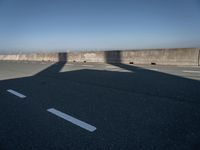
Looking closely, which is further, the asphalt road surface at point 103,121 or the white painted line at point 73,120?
the white painted line at point 73,120

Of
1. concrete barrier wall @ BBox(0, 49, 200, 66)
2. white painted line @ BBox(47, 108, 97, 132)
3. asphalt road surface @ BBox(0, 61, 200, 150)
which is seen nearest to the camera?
asphalt road surface @ BBox(0, 61, 200, 150)

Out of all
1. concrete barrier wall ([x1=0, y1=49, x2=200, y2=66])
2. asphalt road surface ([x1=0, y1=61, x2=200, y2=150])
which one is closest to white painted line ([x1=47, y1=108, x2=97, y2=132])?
asphalt road surface ([x1=0, y1=61, x2=200, y2=150])

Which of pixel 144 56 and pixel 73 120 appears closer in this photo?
pixel 73 120

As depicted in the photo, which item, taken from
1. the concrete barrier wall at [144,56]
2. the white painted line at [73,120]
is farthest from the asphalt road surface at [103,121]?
the concrete barrier wall at [144,56]

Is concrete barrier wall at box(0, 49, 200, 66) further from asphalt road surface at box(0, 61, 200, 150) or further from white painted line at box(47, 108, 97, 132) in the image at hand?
white painted line at box(47, 108, 97, 132)

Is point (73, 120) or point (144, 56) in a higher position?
point (144, 56)

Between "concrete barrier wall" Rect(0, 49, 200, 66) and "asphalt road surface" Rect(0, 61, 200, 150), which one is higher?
"concrete barrier wall" Rect(0, 49, 200, 66)

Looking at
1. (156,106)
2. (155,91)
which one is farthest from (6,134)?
(155,91)

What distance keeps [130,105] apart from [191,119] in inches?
57.1

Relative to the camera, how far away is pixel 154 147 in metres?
2.74

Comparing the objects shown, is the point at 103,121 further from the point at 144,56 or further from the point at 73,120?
the point at 144,56

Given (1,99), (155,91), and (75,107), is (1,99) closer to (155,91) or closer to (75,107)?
(75,107)

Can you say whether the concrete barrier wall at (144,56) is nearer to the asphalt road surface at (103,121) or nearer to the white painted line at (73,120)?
the asphalt road surface at (103,121)

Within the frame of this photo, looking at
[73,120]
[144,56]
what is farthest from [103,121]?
[144,56]
